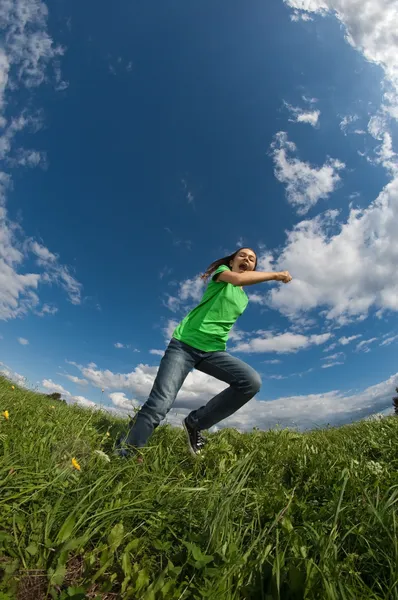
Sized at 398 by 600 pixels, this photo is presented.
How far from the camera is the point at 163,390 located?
3.78 m

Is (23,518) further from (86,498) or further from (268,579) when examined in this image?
(268,579)

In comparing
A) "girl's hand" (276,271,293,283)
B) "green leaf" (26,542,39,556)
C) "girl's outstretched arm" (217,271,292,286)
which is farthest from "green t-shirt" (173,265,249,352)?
"green leaf" (26,542,39,556)

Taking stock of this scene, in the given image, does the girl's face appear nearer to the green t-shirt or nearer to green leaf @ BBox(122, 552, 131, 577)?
the green t-shirt

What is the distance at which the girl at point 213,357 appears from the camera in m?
3.99

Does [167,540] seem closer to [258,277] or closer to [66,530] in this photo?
[66,530]

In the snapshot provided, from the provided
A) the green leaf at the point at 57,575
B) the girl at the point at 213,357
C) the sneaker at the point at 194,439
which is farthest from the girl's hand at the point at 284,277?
the green leaf at the point at 57,575

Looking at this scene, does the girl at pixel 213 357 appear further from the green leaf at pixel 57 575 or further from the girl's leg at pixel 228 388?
the green leaf at pixel 57 575

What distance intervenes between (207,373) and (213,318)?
714 mm

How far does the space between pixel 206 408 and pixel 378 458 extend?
199 centimetres

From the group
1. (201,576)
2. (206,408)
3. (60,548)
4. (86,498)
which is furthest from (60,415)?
(201,576)

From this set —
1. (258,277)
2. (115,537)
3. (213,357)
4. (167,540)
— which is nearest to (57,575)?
(115,537)

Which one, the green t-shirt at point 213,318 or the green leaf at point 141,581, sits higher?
the green t-shirt at point 213,318

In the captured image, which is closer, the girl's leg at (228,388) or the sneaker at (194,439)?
the sneaker at (194,439)

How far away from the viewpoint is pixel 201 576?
4.91 feet
